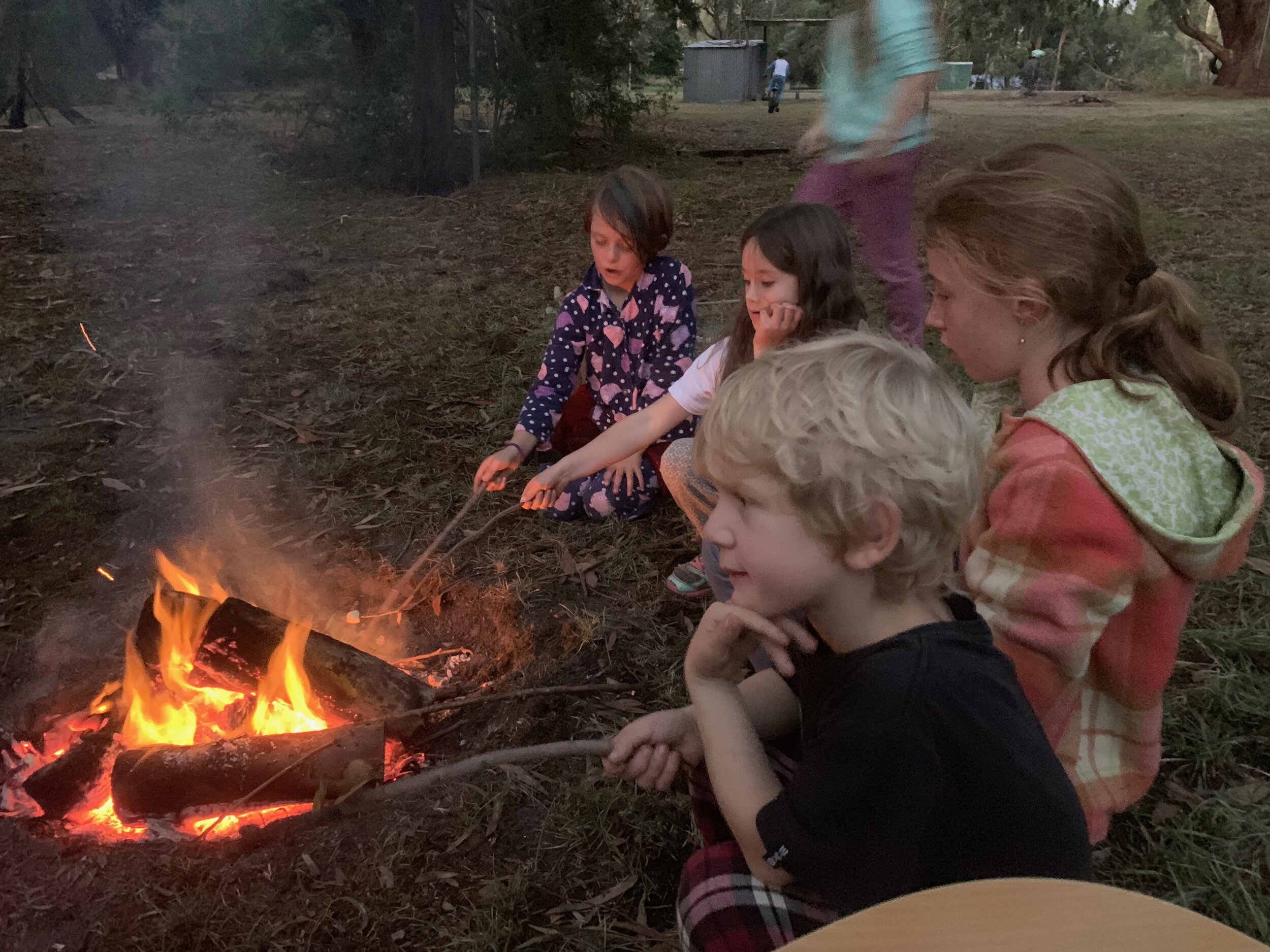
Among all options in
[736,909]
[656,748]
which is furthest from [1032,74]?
[736,909]

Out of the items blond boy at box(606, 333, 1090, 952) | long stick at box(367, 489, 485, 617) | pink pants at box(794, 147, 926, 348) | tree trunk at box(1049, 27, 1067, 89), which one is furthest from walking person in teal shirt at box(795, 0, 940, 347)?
tree trunk at box(1049, 27, 1067, 89)

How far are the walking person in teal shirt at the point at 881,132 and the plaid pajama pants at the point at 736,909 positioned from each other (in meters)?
3.09

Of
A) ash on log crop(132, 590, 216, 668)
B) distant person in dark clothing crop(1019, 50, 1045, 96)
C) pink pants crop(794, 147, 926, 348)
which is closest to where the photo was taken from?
ash on log crop(132, 590, 216, 668)

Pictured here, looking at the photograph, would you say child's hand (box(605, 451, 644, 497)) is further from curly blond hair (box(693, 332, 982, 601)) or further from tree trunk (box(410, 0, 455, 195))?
tree trunk (box(410, 0, 455, 195))

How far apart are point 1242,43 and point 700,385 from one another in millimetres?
28124

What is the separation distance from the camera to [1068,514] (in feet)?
5.48

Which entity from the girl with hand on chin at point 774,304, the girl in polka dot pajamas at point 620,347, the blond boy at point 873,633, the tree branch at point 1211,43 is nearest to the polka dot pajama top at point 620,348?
the girl in polka dot pajamas at point 620,347

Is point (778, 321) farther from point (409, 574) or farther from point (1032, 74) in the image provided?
point (1032, 74)

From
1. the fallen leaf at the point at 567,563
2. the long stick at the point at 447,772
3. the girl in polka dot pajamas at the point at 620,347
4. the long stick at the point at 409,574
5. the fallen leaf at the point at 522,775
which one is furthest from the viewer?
the girl in polka dot pajamas at the point at 620,347

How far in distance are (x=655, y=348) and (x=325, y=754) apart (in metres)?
2.06

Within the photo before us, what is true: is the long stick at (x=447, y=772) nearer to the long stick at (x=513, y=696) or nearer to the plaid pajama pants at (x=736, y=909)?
the long stick at (x=513, y=696)

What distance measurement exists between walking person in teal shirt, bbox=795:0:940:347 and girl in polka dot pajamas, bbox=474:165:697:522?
3.25ft

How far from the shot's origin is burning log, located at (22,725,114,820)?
2467 millimetres

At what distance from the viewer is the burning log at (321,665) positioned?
8.98 feet
